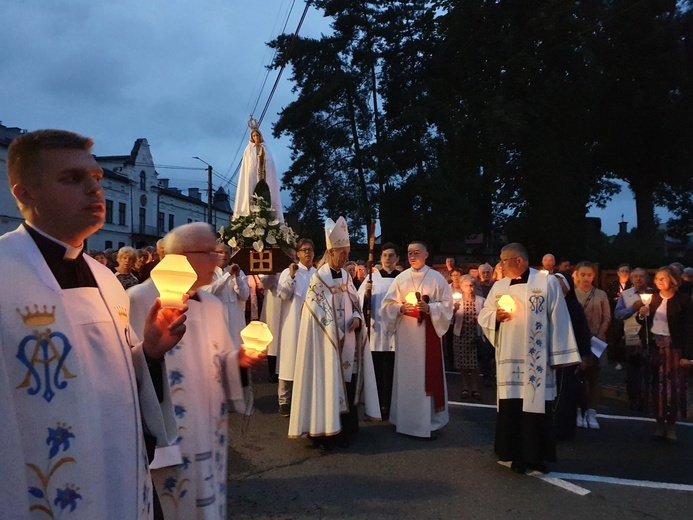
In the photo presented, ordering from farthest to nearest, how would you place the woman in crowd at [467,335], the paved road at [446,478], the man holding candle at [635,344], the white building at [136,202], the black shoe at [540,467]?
the white building at [136,202] → the woman in crowd at [467,335] → the man holding candle at [635,344] → the black shoe at [540,467] → the paved road at [446,478]

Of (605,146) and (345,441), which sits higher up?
(605,146)

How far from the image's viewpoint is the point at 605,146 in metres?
26.2

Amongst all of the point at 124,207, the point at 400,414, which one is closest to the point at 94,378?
the point at 400,414

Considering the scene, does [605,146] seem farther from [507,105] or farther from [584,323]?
[584,323]

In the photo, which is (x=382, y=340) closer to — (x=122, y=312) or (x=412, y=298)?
(x=412, y=298)

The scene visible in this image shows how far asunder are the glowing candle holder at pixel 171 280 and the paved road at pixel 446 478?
3137 mm

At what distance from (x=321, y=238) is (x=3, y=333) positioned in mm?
24562

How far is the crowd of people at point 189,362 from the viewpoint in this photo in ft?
5.54

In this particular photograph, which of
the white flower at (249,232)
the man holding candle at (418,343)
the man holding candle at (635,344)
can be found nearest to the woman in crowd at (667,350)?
the man holding candle at (635,344)

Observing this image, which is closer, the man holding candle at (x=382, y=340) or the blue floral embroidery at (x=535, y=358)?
the blue floral embroidery at (x=535, y=358)

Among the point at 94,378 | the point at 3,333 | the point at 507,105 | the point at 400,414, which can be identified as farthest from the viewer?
the point at 507,105

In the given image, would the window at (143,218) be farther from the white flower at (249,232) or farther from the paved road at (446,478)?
the white flower at (249,232)

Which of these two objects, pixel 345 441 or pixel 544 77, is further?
pixel 544 77

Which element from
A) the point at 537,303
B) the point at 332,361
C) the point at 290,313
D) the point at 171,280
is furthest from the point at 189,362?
the point at 290,313
